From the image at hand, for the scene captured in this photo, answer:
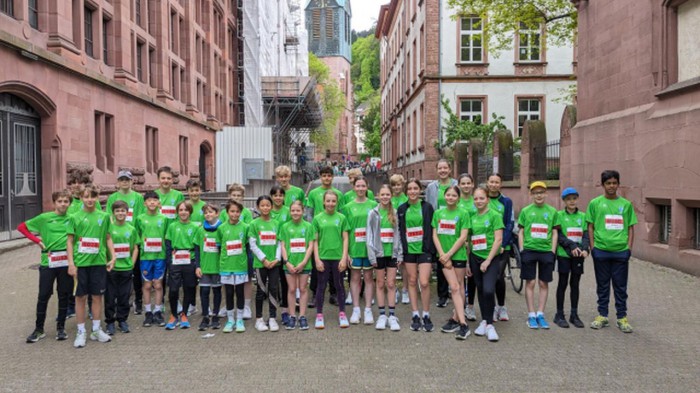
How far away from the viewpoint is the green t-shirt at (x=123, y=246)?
23.0ft

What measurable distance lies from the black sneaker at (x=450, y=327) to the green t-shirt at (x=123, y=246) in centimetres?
381

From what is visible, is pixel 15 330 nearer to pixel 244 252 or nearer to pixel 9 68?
pixel 244 252

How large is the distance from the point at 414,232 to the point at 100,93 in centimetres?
1521

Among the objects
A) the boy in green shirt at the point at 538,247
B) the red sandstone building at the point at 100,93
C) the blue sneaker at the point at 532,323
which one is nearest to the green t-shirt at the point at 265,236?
the boy in green shirt at the point at 538,247

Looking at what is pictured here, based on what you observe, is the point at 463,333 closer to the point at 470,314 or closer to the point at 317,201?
the point at 470,314

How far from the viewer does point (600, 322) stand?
709 cm

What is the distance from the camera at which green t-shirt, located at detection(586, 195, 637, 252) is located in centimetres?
710

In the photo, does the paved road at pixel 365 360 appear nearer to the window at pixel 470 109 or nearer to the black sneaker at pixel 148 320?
the black sneaker at pixel 148 320

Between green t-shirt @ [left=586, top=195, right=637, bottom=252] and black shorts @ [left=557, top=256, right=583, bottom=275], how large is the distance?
0.33 metres

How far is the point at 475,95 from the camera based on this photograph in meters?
31.0

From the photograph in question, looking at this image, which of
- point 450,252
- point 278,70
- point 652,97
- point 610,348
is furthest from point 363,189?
point 278,70

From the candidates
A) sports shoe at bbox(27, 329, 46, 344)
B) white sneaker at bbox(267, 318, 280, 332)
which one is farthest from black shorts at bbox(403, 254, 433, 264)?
sports shoe at bbox(27, 329, 46, 344)

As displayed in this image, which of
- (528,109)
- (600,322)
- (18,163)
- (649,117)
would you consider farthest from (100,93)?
(528,109)

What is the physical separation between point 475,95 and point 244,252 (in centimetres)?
2582
